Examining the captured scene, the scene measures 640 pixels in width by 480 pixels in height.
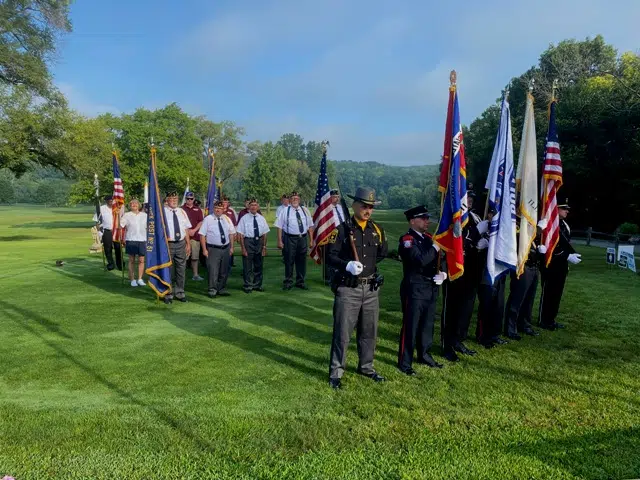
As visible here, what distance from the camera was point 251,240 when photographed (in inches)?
409

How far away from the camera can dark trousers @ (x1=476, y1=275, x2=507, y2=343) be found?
21.7 ft

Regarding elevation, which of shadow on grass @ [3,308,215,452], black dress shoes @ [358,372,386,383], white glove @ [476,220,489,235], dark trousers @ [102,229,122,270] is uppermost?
white glove @ [476,220,489,235]

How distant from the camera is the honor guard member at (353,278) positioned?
5152mm

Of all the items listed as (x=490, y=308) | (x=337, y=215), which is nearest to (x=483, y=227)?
(x=490, y=308)

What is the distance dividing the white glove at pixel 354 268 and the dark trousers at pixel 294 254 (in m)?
5.83

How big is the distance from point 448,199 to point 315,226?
479 centimetres

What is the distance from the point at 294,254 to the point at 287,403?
6278mm

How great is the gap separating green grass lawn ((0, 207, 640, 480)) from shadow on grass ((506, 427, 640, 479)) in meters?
0.02

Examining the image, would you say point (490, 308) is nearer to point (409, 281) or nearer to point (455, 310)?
point (455, 310)

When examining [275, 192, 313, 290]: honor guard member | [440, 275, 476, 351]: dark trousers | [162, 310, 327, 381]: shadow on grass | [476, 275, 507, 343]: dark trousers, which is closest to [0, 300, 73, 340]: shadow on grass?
[162, 310, 327, 381]: shadow on grass

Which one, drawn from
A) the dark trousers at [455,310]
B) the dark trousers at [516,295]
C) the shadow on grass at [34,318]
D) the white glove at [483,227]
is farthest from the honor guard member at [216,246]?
the dark trousers at [516,295]

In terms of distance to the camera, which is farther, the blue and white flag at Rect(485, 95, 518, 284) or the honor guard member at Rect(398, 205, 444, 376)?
the blue and white flag at Rect(485, 95, 518, 284)

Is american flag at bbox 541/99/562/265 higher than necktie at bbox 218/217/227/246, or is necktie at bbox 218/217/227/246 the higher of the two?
american flag at bbox 541/99/562/265

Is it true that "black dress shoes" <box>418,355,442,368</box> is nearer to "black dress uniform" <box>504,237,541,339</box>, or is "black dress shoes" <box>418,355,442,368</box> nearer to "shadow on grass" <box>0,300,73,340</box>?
"black dress uniform" <box>504,237,541,339</box>
